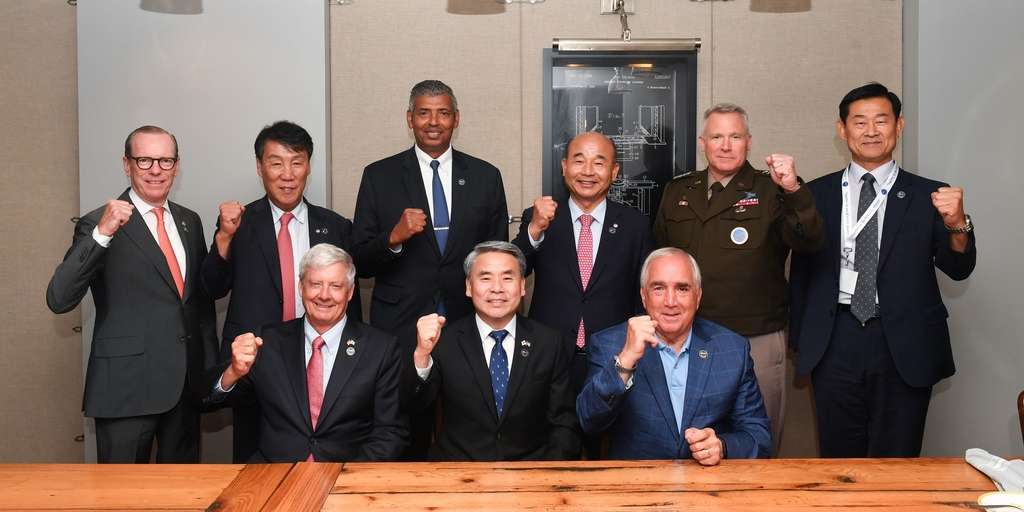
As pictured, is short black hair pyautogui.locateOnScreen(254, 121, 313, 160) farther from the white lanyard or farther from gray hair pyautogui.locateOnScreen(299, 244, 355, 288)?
the white lanyard

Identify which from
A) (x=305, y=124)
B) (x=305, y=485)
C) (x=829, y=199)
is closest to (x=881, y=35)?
(x=829, y=199)

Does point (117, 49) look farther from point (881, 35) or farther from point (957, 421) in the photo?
point (957, 421)

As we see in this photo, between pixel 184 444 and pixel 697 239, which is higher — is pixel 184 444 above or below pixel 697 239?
below

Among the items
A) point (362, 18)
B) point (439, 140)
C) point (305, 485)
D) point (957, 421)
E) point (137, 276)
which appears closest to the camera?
point (305, 485)

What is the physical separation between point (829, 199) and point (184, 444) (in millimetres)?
2754

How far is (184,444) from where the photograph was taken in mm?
3135

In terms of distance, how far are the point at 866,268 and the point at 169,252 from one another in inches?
106

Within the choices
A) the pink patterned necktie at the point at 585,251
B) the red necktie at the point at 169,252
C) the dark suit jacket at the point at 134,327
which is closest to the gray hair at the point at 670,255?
the pink patterned necktie at the point at 585,251

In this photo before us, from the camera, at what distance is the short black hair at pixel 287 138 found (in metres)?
3.22

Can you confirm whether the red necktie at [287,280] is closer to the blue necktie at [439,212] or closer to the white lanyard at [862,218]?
the blue necktie at [439,212]

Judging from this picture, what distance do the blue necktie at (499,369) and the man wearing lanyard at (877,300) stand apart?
47.3 inches

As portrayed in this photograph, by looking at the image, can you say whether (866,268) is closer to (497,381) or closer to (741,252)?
(741,252)

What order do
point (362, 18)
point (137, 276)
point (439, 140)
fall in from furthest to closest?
point (362, 18), point (439, 140), point (137, 276)

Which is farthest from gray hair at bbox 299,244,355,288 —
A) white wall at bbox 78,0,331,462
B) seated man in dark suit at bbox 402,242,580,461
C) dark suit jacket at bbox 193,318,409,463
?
white wall at bbox 78,0,331,462
